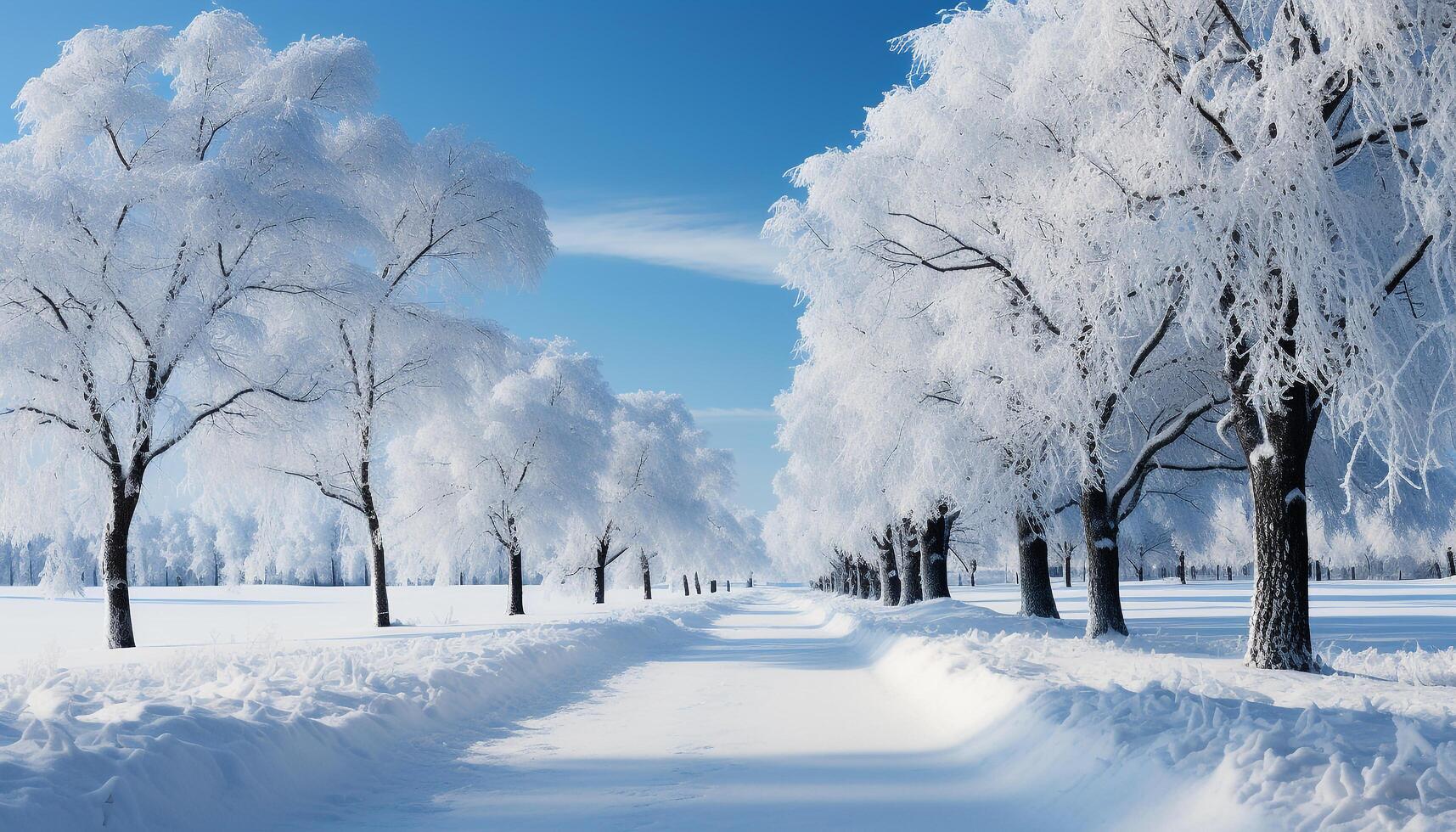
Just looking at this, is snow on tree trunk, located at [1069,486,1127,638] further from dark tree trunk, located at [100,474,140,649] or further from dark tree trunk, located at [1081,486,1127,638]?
dark tree trunk, located at [100,474,140,649]

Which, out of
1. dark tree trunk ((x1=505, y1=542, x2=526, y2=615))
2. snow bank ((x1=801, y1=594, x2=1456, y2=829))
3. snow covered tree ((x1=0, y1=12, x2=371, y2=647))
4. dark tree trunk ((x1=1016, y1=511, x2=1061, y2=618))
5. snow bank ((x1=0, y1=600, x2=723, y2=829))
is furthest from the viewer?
dark tree trunk ((x1=505, y1=542, x2=526, y2=615))

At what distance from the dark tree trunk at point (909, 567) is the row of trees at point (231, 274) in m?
13.9

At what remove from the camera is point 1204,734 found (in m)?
4.88

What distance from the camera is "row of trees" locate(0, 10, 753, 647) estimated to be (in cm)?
1369

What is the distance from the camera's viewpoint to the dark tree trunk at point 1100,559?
13.7 metres

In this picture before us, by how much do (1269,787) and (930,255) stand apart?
1094cm

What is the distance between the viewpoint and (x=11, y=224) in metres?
12.9

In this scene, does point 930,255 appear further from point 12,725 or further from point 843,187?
point 12,725

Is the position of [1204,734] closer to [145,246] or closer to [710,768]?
[710,768]

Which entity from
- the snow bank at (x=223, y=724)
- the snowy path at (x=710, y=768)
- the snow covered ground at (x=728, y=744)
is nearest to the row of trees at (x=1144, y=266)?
the snow covered ground at (x=728, y=744)

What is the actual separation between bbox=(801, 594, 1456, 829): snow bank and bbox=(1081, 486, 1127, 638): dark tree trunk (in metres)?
2.95

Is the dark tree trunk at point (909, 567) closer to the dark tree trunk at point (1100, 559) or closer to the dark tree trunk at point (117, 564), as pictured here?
the dark tree trunk at point (1100, 559)

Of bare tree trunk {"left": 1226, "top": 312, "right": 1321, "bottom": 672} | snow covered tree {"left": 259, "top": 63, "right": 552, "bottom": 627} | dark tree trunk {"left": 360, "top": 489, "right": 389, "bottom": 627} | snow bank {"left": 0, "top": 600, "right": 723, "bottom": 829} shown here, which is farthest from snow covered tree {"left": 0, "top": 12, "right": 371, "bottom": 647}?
bare tree trunk {"left": 1226, "top": 312, "right": 1321, "bottom": 672}

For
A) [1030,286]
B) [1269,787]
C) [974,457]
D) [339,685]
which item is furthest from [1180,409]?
[339,685]
